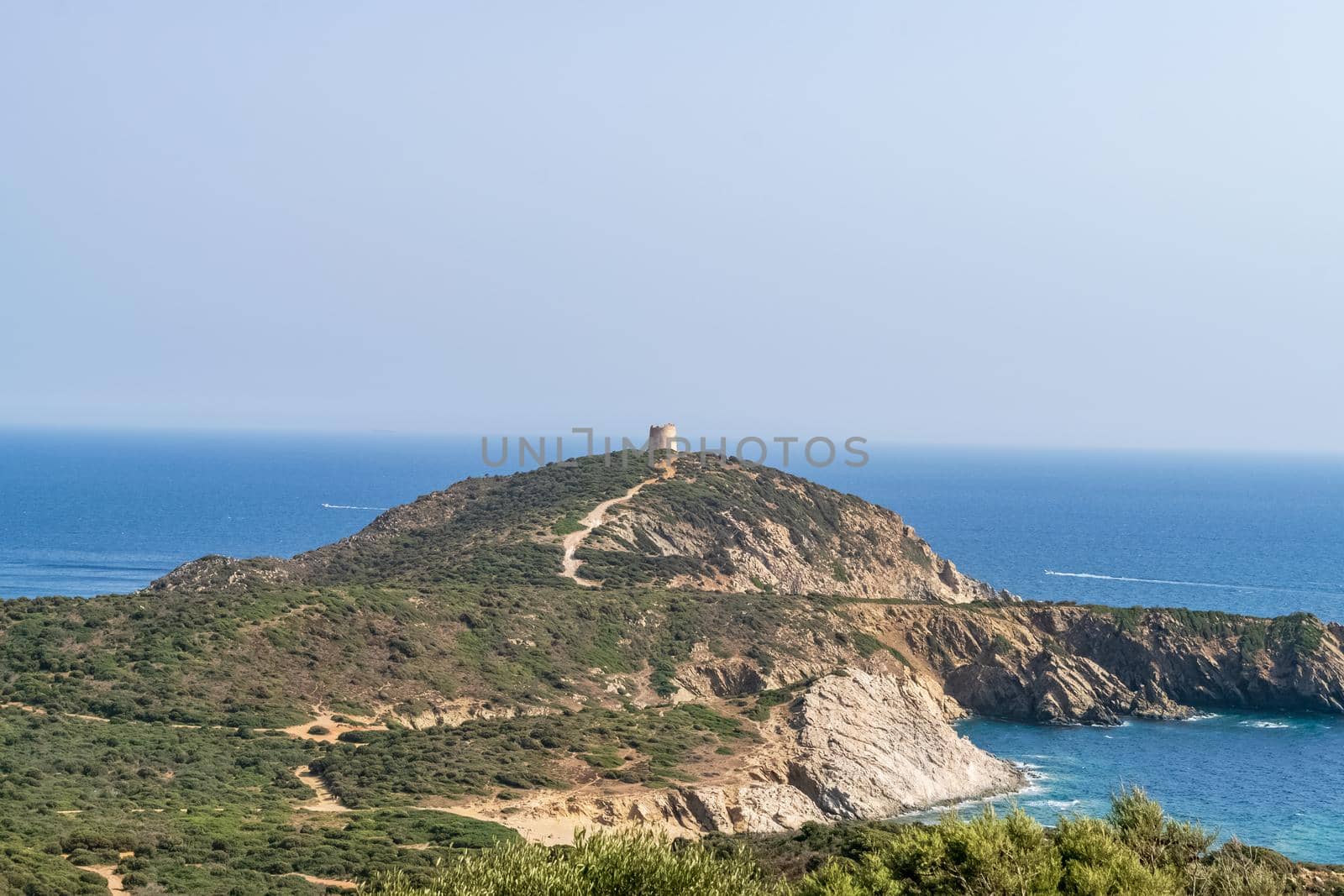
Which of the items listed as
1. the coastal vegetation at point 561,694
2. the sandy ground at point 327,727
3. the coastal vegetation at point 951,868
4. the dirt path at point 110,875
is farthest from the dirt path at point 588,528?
→ the coastal vegetation at point 951,868

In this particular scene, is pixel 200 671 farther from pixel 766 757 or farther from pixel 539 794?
pixel 766 757

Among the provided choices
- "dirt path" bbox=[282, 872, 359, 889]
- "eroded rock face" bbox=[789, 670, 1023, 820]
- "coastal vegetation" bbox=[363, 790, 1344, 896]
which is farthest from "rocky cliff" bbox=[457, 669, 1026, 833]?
"coastal vegetation" bbox=[363, 790, 1344, 896]

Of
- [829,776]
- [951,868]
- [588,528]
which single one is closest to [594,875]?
[951,868]

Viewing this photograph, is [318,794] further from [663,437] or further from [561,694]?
[663,437]

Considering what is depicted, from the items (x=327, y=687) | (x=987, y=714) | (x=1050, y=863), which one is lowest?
(x=987, y=714)

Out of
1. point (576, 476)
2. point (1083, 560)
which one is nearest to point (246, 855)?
point (576, 476)
